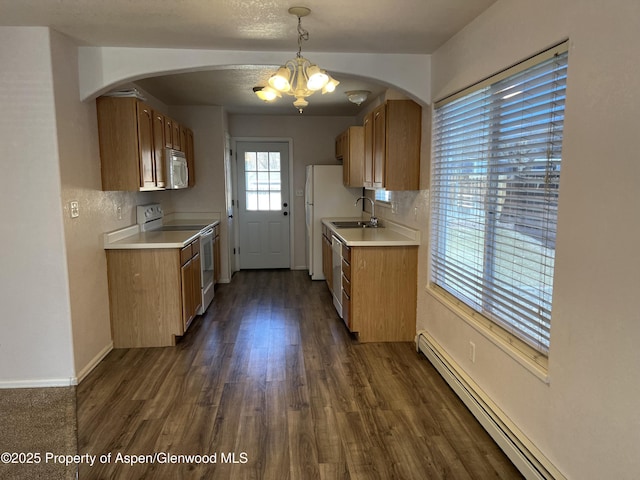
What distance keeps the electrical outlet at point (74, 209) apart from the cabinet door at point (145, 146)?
63 cm

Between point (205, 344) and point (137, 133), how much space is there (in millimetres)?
1874

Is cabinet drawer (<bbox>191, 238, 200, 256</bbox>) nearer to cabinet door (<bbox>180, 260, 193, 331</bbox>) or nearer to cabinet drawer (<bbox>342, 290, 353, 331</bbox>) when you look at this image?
cabinet door (<bbox>180, 260, 193, 331</bbox>)

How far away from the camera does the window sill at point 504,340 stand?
6.50 feet

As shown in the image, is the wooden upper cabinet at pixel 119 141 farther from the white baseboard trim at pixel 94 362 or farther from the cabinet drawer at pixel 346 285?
the cabinet drawer at pixel 346 285

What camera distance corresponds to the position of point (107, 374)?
316 centimetres

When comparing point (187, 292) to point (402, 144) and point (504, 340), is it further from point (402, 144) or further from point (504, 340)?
point (504, 340)

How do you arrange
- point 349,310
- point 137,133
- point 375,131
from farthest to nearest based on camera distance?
point 375,131 < point 349,310 < point 137,133

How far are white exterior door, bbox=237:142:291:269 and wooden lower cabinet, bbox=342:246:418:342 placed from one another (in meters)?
3.17

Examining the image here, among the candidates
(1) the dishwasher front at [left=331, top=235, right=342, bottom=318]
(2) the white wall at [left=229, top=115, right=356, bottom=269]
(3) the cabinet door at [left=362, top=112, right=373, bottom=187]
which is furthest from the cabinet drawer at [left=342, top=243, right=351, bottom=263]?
(2) the white wall at [left=229, top=115, right=356, bottom=269]

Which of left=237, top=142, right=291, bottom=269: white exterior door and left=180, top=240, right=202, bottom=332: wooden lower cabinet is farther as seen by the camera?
left=237, top=142, right=291, bottom=269: white exterior door

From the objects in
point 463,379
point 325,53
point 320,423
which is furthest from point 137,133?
point 463,379

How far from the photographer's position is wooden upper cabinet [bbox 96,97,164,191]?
3.47m

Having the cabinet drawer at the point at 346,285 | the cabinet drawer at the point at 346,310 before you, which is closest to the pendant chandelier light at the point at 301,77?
the cabinet drawer at the point at 346,285

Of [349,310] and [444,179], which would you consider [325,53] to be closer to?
[444,179]
